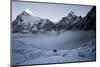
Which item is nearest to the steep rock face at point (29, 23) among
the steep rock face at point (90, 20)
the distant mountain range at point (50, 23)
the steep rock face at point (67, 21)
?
the distant mountain range at point (50, 23)

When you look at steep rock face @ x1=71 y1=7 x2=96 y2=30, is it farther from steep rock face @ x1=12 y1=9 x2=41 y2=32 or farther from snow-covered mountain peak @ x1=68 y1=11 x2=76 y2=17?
steep rock face @ x1=12 y1=9 x2=41 y2=32

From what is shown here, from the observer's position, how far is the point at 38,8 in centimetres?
225

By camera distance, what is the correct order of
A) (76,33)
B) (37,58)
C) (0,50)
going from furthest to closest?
(76,33)
(37,58)
(0,50)

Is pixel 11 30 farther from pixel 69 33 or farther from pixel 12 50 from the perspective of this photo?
pixel 69 33

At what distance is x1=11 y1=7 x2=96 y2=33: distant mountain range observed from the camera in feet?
7.17

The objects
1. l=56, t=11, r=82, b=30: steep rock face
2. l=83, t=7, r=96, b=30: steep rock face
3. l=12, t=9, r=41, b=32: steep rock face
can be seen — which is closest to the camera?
l=12, t=9, r=41, b=32: steep rock face

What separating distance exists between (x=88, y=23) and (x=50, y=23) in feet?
1.81

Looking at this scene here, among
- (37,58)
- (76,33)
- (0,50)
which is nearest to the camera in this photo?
(0,50)

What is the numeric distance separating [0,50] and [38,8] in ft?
2.26

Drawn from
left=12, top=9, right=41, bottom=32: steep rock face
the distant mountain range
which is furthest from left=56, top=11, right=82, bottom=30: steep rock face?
left=12, top=9, right=41, bottom=32: steep rock face

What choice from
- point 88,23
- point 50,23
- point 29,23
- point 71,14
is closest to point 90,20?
point 88,23

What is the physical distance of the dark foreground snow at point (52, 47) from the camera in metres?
2.18

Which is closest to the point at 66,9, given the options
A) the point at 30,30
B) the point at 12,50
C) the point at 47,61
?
the point at 30,30

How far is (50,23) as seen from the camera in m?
2.30
